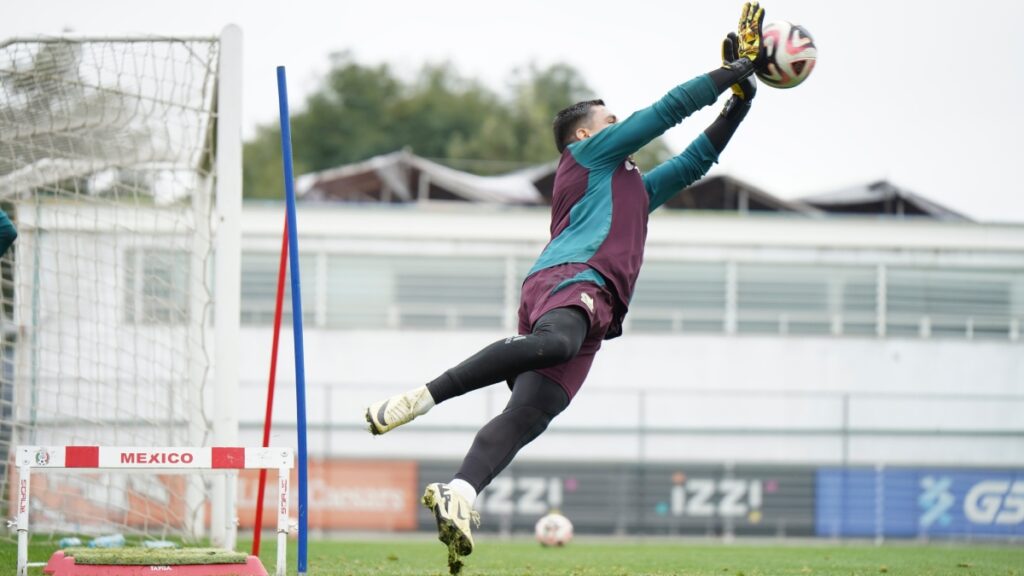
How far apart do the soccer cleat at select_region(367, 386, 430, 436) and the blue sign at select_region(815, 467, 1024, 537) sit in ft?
55.9

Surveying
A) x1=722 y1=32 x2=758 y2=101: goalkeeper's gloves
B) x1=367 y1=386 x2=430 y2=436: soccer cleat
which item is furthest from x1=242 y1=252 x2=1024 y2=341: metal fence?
x1=367 y1=386 x2=430 y2=436: soccer cleat

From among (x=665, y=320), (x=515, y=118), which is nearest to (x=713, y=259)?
(x=665, y=320)

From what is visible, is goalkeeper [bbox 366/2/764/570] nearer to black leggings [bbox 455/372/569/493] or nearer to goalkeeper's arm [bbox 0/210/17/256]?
black leggings [bbox 455/372/569/493]

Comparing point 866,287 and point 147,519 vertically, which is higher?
point 866,287

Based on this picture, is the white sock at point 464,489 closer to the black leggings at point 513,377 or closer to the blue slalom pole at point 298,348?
the black leggings at point 513,377

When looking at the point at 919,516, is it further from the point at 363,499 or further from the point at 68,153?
the point at 68,153

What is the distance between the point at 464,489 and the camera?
5863mm

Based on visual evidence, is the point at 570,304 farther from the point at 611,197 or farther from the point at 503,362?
the point at 611,197

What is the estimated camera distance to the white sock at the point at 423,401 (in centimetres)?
597

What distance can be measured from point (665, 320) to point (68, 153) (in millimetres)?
18346

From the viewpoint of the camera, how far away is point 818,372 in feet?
91.6

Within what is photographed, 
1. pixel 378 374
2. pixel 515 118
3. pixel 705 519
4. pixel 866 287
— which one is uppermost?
pixel 515 118

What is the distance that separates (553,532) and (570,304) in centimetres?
871

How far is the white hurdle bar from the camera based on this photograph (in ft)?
21.2
